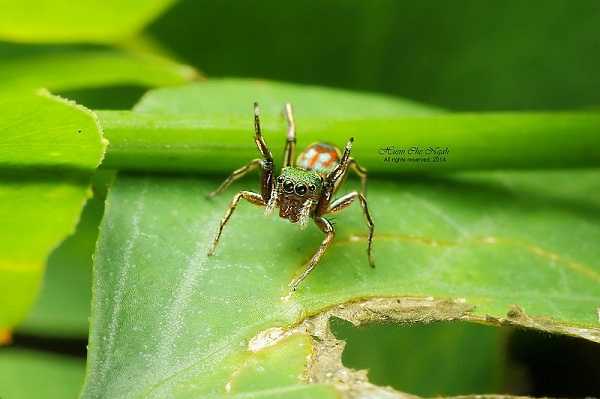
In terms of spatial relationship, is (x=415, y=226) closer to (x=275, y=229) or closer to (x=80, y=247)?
(x=275, y=229)

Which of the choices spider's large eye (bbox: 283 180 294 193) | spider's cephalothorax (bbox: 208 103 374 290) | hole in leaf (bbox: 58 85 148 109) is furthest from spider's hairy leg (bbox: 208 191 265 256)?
hole in leaf (bbox: 58 85 148 109)

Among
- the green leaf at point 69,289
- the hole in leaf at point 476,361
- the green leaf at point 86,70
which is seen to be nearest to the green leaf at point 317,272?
the hole in leaf at point 476,361

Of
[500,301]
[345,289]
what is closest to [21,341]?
[345,289]

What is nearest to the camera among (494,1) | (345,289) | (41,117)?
(41,117)

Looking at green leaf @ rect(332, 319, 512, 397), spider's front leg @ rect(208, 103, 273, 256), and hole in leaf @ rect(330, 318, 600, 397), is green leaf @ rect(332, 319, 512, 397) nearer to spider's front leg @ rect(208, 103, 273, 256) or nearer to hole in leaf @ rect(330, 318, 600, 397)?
hole in leaf @ rect(330, 318, 600, 397)

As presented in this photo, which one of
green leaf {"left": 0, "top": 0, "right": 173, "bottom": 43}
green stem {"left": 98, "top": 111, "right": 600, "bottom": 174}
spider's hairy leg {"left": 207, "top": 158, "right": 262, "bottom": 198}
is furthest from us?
spider's hairy leg {"left": 207, "top": 158, "right": 262, "bottom": 198}

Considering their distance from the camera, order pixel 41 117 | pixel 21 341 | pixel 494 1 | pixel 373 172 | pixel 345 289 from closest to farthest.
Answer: pixel 41 117, pixel 345 289, pixel 373 172, pixel 21 341, pixel 494 1

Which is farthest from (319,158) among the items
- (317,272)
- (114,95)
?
(114,95)
